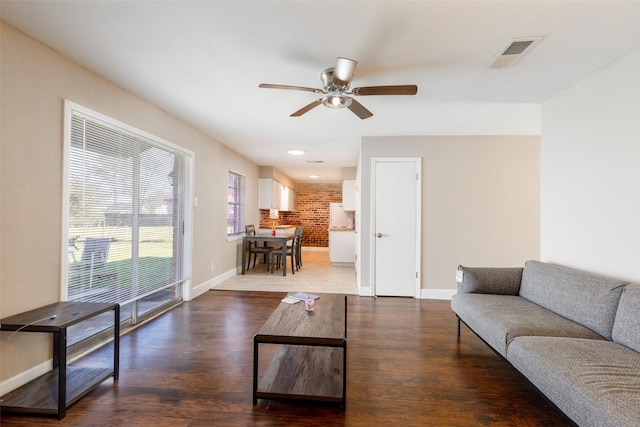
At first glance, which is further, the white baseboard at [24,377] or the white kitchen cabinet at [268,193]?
the white kitchen cabinet at [268,193]

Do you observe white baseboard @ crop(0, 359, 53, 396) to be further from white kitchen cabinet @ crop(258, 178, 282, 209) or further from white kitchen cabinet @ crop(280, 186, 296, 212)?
white kitchen cabinet @ crop(280, 186, 296, 212)

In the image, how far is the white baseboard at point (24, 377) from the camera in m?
1.80

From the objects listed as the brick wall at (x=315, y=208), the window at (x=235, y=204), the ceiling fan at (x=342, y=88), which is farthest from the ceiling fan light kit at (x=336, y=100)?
the brick wall at (x=315, y=208)

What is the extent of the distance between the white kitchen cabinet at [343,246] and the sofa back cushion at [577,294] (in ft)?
13.9

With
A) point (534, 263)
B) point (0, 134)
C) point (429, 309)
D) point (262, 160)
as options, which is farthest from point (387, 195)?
point (0, 134)

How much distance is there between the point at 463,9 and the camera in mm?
1612

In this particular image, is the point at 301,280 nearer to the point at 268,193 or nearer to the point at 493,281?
the point at 268,193

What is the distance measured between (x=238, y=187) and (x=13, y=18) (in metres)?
4.37

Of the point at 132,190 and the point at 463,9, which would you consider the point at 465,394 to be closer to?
the point at 463,9

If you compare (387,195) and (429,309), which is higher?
(387,195)

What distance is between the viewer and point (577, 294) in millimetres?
2068

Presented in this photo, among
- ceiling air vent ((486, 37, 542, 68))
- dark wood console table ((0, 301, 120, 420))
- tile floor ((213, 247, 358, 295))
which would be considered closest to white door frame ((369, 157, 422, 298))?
tile floor ((213, 247, 358, 295))

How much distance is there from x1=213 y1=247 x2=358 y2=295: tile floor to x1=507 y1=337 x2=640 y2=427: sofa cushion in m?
2.96

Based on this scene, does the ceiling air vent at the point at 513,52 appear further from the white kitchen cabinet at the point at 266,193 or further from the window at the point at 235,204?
the white kitchen cabinet at the point at 266,193
